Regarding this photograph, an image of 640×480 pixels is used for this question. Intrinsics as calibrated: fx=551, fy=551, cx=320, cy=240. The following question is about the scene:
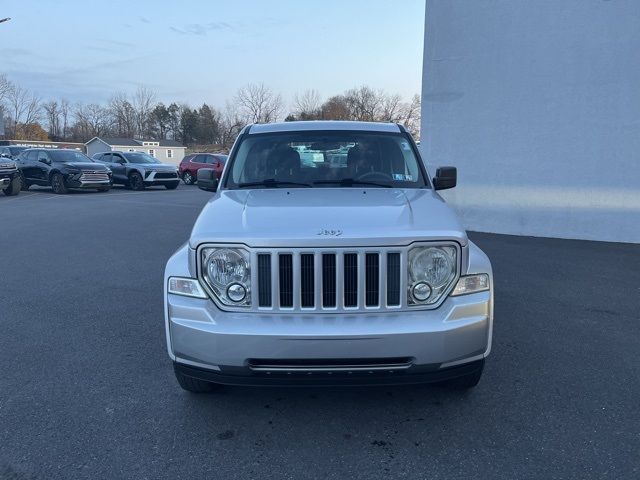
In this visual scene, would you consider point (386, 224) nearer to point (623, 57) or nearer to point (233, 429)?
point (233, 429)

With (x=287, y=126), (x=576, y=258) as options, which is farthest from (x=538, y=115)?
(x=287, y=126)

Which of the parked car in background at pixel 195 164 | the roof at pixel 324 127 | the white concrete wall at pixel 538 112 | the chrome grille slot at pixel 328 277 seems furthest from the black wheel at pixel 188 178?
the chrome grille slot at pixel 328 277

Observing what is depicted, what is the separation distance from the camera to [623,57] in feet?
32.7

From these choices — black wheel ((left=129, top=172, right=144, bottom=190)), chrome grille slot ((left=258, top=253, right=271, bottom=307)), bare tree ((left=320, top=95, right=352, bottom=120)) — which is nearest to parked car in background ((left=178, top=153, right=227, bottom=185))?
black wheel ((left=129, top=172, right=144, bottom=190))

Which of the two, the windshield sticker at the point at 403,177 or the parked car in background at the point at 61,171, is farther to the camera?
the parked car in background at the point at 61,171

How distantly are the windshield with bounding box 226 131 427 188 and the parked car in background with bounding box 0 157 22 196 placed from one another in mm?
18676

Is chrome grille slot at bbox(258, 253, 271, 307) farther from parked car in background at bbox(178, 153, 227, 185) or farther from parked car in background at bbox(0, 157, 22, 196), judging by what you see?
parked car in background at bbox(178, 153, 227, 185)

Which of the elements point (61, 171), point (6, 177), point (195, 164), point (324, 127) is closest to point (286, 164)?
point (324, 127)

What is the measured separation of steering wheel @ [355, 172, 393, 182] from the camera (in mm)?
4605

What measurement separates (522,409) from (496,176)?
28.0ft

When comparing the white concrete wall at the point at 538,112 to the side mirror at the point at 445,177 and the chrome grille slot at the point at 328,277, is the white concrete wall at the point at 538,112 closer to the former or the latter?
the side mirror at the point at 445,177

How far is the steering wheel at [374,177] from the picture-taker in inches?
181

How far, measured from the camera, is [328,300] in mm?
3168

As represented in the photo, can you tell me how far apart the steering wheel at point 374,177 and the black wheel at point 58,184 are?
2016cm
